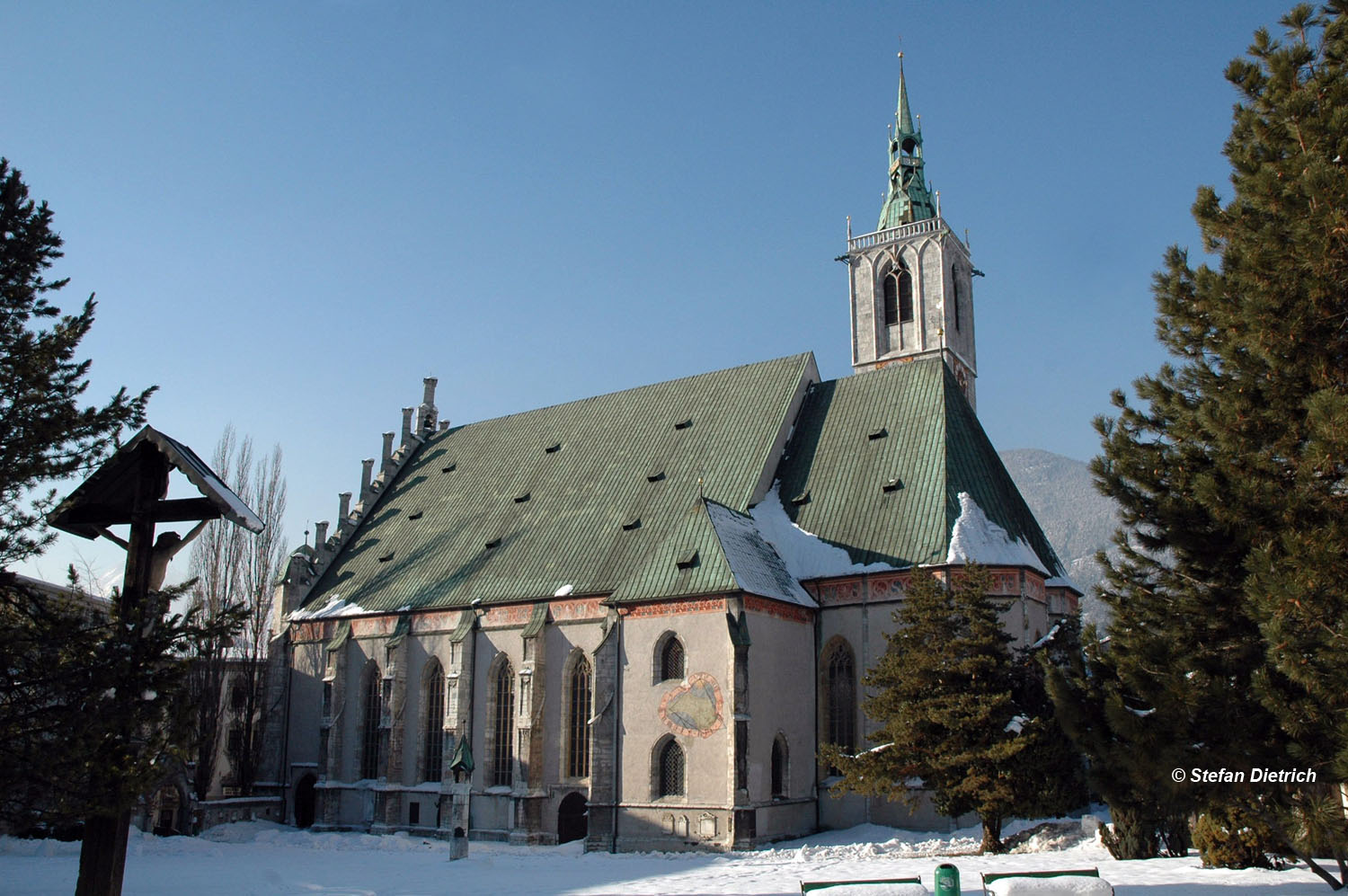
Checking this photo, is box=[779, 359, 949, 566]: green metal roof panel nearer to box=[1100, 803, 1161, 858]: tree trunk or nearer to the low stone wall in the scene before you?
box=[1100, 803, 1161, 858]: tree trunk

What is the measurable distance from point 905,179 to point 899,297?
7.81 m

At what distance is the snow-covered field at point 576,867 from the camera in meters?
16.3

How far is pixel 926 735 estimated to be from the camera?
2178 cm

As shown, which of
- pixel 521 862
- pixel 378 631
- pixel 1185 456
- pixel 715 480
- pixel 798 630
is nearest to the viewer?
pixel 1185 456

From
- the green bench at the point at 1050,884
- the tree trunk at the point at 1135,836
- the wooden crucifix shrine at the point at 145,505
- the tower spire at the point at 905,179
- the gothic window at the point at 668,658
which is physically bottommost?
the tree trunk at the point at 1135,836

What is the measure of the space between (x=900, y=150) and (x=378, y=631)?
35.3m

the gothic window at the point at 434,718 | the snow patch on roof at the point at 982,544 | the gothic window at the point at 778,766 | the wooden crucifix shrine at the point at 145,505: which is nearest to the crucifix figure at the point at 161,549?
the wooden crucifix shrine at the point at 145,505

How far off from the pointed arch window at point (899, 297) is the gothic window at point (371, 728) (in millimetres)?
27093

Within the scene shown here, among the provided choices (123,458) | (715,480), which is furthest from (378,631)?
(123,458)

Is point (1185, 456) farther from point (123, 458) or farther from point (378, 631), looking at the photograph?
point (378, 631)

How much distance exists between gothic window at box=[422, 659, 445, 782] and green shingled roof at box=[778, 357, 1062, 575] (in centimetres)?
1245

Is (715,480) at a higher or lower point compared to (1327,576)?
higher

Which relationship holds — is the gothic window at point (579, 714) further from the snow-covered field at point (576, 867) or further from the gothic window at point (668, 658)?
the gothic window at point (668, 658)

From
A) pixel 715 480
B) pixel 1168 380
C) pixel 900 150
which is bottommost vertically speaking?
pixel 1168 380
